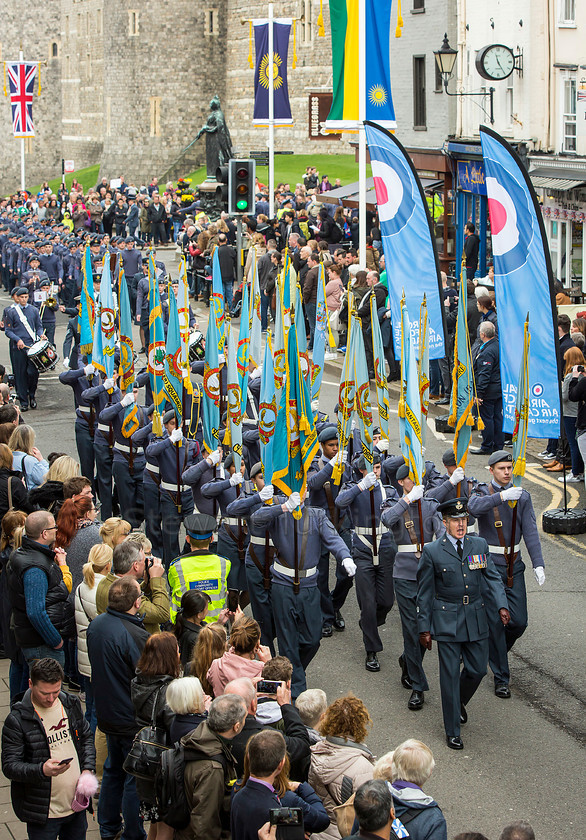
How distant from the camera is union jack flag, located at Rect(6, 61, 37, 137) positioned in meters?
43.5

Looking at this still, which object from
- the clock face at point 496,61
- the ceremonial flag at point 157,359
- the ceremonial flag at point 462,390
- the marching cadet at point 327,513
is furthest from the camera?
the clock face at point 496,61

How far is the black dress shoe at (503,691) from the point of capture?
9078 millimetres

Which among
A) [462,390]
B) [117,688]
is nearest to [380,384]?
[462,390]

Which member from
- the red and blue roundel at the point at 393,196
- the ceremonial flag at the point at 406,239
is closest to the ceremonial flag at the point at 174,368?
the ceremonial flag at the point at 406,239

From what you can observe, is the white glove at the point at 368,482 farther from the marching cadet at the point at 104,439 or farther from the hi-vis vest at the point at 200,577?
the marching cadet at the point at 104,439

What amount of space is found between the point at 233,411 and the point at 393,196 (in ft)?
12.1

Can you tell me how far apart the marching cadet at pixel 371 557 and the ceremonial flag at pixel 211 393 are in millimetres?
2091

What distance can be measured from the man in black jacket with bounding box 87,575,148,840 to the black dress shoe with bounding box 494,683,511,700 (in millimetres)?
3059

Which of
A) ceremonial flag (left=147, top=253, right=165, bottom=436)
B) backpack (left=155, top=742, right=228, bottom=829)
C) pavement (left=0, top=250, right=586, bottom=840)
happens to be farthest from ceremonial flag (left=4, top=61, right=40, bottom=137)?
backpack (left=155, top=742, right=228, bottom=829)

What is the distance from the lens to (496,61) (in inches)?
939

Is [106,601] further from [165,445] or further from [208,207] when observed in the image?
[208,207]

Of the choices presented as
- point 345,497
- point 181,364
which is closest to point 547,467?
point 181,364

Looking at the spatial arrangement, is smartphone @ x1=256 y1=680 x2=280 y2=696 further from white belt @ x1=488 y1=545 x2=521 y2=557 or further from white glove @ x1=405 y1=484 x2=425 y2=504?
white belt @ x1=488 y1=545 x2=521 y2=557

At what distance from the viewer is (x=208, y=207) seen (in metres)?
38.0
